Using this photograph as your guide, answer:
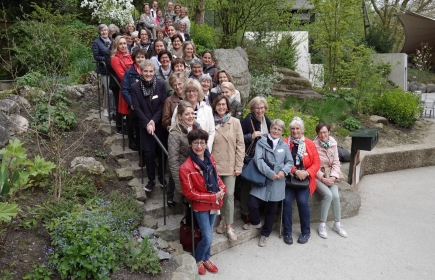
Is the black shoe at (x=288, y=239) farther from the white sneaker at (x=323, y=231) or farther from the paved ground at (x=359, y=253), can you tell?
the white sneaker at (x=323, y=231)

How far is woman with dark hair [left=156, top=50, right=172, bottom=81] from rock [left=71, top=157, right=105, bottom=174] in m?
1.45

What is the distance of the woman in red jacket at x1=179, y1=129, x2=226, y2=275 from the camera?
3.92 m

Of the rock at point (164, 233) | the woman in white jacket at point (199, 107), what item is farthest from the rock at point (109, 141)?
the rock at point (164, 233)

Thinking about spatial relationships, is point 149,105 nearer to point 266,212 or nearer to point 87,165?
point 87,165

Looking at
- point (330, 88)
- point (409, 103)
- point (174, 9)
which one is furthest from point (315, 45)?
point (174, 9)

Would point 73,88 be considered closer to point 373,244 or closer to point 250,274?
point 250,274

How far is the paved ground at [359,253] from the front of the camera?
14.3ft

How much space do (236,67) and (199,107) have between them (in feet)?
13.4

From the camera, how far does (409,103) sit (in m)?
9.67

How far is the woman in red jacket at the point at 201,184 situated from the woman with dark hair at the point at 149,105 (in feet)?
2.95

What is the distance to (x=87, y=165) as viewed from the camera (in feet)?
16.3

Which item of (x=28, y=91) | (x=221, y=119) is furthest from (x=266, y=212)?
(x=28, y=91)

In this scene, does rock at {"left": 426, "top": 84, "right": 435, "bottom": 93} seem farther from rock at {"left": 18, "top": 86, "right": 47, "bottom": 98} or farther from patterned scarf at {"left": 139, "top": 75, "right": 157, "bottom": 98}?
rock at {"left": 18, "top": 86, "right": 47, "bottom": 98}

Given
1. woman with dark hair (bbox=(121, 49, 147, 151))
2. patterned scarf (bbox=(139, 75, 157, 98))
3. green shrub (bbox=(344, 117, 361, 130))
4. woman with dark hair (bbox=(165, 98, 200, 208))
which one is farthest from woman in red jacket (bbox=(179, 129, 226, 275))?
green shrub (bbox=(344, 117, 361, 130))
